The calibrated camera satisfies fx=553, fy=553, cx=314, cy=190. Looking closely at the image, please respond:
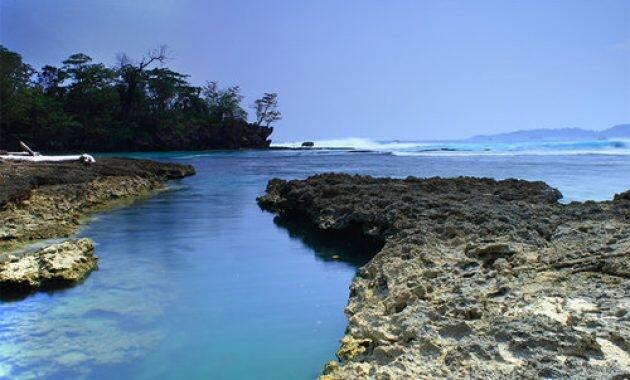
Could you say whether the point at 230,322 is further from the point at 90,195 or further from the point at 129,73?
the point at 129,73

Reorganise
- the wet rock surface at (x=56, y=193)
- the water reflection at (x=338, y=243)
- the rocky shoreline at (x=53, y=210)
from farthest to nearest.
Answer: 1. the wet rock surface at (x=56, y=193)
2. the water reflection at (x=338, y=243)
3. the rocky shoreline at (x=53, y=210)

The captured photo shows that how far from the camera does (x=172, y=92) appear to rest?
67812 mm

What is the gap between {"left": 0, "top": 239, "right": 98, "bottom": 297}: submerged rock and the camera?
23.5 feet

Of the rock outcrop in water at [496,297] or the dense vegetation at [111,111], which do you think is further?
the dense vegetation at [111,111]

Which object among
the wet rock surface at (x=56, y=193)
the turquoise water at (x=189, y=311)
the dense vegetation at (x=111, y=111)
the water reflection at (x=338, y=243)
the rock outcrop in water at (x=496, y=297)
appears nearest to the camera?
the rock outcrop in water at (x=496, y=297)

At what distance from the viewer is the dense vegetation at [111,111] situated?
173 feet

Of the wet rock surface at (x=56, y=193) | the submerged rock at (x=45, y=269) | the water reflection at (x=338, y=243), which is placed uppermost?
the wet rock surface at (x=56, y=193)

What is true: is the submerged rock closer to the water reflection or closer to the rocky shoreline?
the rocky shoreline

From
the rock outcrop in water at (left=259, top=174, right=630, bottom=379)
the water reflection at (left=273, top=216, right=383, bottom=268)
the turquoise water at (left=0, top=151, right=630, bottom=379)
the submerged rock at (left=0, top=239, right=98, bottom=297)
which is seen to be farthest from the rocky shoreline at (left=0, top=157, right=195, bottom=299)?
the rock outcrop in water at (left=259, top=174, right=630, bottom=379)

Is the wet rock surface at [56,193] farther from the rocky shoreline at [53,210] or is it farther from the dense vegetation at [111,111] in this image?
the dense vegetation at [111,111]

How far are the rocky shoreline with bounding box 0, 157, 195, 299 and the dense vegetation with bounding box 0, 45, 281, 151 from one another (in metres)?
36.6

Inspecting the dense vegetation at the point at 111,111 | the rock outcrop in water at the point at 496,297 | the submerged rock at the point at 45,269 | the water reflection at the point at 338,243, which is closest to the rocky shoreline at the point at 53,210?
the submerged rock at the point at 45,269

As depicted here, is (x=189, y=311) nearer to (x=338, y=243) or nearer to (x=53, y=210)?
(x=338, y=243)

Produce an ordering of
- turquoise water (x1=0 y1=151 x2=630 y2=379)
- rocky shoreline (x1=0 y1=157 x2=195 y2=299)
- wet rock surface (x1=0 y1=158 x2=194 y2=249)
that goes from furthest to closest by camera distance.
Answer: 1. wet rock surface (x1=0 y1=158 x2=194 y2=249)
2. rocky shoreline (x1=0 y1=157 x2=195 y2=299)
3. turquoise water (x1=0 y1=151 x2=630 y2=379)
